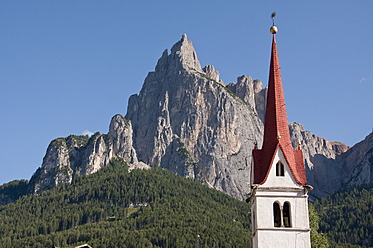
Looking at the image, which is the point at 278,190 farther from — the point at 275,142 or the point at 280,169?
the point at 275,142

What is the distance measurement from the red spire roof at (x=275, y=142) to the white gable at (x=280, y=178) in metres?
0.28

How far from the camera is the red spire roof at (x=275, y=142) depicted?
49237mm

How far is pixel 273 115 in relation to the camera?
167 ft

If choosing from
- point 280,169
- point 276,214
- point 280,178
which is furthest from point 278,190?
point 276,214

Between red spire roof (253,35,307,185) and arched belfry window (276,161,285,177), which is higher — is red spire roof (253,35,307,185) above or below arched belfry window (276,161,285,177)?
above

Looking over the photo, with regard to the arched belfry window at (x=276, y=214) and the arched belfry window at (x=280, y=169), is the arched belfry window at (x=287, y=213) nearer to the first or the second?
the arched belfry window at (x=276, y=214)

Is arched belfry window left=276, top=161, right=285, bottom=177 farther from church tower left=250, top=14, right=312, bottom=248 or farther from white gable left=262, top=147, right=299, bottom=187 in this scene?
white gable left=262, top=147, right=299, bottom=187

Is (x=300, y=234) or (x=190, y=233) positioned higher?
(x=190, y=233)

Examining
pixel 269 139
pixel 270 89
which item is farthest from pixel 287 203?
pixel 270 89

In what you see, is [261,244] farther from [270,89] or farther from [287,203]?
[270,89]

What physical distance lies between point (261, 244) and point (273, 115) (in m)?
11.5

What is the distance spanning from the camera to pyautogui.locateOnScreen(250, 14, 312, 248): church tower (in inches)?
1850

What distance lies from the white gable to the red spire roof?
0.28 meters

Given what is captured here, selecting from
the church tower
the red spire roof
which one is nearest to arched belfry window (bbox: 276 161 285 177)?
the church tower
